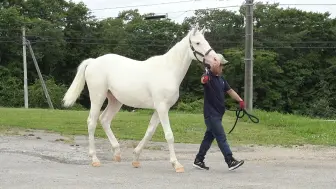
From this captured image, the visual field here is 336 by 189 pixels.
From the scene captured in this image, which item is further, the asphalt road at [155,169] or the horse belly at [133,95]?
the horse belly at [133,95]

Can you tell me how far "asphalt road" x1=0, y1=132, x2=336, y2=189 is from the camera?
6.85 m

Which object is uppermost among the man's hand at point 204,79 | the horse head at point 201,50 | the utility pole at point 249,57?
the horse head at point 201,50

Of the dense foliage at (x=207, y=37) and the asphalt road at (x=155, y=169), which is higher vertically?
the asphalt road at (x=155, y=169)

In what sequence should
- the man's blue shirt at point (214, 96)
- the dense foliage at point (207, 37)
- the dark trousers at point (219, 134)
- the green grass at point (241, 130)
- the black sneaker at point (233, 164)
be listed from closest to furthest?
1. the black sneaker at point (233, 164)
2. the dark trousers at point (219, 134)
3. the man's blue shirt at point (214, 96)
4. the green grass at point (241, 130)
5. the dense foliage at point (207, 37)

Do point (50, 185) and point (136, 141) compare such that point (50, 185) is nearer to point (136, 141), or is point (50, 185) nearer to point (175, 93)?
point (175, 93)

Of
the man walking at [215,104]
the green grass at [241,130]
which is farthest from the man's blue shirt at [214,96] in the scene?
the green grass at [241,130]

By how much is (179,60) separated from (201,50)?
1.58 ft

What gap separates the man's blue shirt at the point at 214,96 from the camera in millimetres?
8164

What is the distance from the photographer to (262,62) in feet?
166

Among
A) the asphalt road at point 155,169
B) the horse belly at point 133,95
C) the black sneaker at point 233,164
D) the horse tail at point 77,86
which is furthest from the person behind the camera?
the horse tail at point 77,86

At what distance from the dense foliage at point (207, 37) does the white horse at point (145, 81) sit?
41410mm

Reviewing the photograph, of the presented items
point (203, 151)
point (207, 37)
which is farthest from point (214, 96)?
point (207, 37)

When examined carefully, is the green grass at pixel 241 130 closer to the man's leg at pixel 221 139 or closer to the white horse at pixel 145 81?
the white horse at pixel 145 81

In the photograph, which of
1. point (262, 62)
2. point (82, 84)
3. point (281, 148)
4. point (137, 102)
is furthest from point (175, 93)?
point (262, 62)
